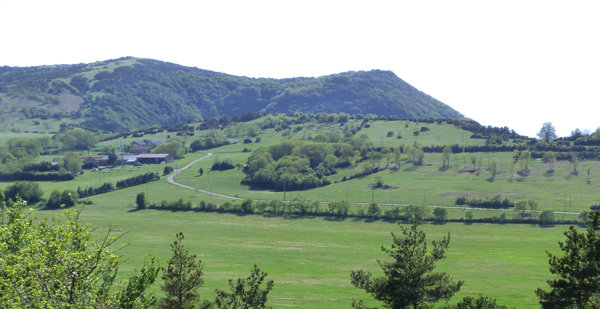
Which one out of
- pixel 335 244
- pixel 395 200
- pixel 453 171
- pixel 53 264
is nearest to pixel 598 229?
pixel 53 264

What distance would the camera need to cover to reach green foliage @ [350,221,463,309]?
37.2 metres

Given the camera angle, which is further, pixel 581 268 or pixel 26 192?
pixel 26 192

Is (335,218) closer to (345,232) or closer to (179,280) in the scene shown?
(345,232)

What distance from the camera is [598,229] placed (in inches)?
1253

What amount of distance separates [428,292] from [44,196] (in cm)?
16722

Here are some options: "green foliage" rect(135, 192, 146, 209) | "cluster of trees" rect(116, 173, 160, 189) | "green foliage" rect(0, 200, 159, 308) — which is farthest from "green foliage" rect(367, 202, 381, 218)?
"green foliage" rect(0, 200, 159, 308)

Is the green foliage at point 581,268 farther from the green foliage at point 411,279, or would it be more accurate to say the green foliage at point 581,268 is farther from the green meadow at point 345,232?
the green meadow at point 345,232

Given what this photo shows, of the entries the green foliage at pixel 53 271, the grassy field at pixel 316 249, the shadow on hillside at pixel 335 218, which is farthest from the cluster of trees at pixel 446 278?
the shadow on hillside at pixel 335 218

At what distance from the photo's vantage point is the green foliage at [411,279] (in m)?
37.2

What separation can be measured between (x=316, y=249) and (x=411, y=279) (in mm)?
73450

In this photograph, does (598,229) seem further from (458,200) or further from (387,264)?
(458,200)

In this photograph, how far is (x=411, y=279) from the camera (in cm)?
3712

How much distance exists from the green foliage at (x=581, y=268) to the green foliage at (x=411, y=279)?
7.79m

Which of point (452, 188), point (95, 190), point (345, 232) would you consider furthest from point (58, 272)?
point (95, 190)
